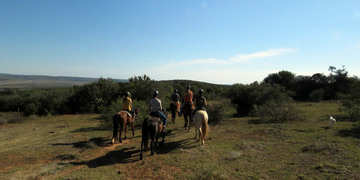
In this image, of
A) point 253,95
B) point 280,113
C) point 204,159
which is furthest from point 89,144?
point 253,95

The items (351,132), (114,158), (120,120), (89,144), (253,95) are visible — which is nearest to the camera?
(114,158)

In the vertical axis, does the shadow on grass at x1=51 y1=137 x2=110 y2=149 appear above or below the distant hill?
below

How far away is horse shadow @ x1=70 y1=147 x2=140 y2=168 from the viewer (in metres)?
5.75

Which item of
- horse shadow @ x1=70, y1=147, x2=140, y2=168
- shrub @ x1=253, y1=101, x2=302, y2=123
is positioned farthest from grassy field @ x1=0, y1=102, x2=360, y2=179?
shrub @ x1=253, y1=101, x2=302, y2=123

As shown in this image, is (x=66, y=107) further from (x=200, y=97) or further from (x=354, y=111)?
(x=354, y=111)

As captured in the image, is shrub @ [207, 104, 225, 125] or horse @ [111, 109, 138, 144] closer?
horse @ [111, 109, 138, 144]

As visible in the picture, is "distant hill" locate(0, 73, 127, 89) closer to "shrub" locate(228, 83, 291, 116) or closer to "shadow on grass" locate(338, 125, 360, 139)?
"shrub" locate(228, 83, 291, 116)

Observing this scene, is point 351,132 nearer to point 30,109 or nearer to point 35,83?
point 30,109

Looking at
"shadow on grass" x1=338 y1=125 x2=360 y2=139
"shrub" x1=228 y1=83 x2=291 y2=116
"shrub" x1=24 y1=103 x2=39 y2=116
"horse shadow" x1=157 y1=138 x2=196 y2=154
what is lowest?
"shrub" x1=24 y1=103 x2=39 y2=116

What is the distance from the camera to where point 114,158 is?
6176 millimetres

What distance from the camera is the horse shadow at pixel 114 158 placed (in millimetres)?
5754

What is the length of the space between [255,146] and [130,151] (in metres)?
4.92

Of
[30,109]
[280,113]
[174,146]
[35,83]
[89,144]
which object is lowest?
[30,109]

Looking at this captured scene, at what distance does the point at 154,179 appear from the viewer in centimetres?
469
